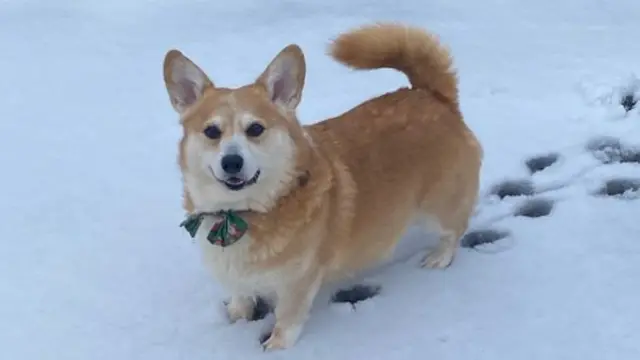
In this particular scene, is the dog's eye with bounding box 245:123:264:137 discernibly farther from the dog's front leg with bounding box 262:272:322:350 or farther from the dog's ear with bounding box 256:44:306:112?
the dog's front leg with bounding box 262:272:322:350

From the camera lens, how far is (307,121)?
380 centimetres

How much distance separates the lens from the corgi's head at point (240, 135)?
90.3 inches

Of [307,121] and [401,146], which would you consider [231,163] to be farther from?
[307,121]

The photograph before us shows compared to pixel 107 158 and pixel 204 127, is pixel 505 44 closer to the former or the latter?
pixel 107 158

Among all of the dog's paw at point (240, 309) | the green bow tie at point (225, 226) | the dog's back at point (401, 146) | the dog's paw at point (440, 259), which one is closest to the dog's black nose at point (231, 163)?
the green bow tie at point (225, 226)

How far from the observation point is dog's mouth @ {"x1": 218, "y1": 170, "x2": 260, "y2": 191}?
2.28 metres

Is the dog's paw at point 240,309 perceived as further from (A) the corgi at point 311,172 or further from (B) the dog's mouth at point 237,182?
(B) the dog's mouth at point 237,182

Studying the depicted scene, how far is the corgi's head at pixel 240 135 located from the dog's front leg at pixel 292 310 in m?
0.32

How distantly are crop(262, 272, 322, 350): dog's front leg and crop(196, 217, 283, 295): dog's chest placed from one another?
60 mm

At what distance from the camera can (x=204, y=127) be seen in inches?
91.7

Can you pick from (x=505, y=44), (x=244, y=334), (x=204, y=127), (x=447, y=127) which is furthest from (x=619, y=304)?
(x=505, y=44)

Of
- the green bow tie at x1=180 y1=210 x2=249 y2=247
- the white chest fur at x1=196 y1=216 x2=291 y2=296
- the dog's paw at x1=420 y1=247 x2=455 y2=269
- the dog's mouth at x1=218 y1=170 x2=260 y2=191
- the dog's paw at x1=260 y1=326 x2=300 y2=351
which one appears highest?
the dog's mouth at x1=218 y1=170 x2=260 y2=191

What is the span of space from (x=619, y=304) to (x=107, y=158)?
220 cm

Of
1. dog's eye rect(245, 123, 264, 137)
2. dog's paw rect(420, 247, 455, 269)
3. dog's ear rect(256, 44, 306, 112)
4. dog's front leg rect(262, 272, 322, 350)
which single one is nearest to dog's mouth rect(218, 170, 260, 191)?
dog's eye rect(245, 123, 264, 137)
